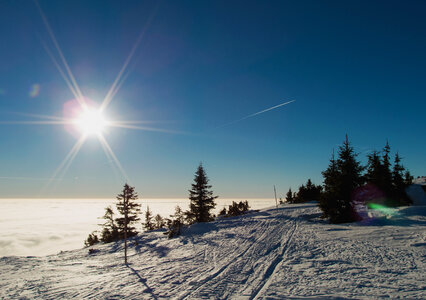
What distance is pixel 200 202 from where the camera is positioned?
37688mm

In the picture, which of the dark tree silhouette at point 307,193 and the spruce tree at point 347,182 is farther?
the dark tree silhouette at point 307,193

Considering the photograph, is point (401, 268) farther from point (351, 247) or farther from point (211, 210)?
point (211, 210)

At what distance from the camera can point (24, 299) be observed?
8.70m

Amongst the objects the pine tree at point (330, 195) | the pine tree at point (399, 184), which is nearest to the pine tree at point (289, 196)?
A: the pine tree at point (399, 184)

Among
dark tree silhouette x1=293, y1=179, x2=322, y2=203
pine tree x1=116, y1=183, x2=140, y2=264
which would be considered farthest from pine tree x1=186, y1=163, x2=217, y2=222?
dark tree silhouette x1=293, y1=179, x2=322, y2=203

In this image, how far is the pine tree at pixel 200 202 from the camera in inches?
1464

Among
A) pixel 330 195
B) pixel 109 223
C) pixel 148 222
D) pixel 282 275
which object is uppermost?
pixel 330 195

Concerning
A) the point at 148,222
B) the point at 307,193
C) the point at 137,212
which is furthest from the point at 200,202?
the point at 307,193

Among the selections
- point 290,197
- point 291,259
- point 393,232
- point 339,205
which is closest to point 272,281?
point 291,259

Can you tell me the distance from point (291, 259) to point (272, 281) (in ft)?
11.6

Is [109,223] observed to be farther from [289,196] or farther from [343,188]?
[289,196]

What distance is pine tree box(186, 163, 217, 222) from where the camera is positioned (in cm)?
3719

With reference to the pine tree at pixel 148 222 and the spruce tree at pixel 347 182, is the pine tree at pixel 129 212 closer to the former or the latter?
the pine tree at pixel 148 222

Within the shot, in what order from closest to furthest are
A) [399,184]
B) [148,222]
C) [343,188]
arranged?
[343,188]
[399,184]
[148,222]
